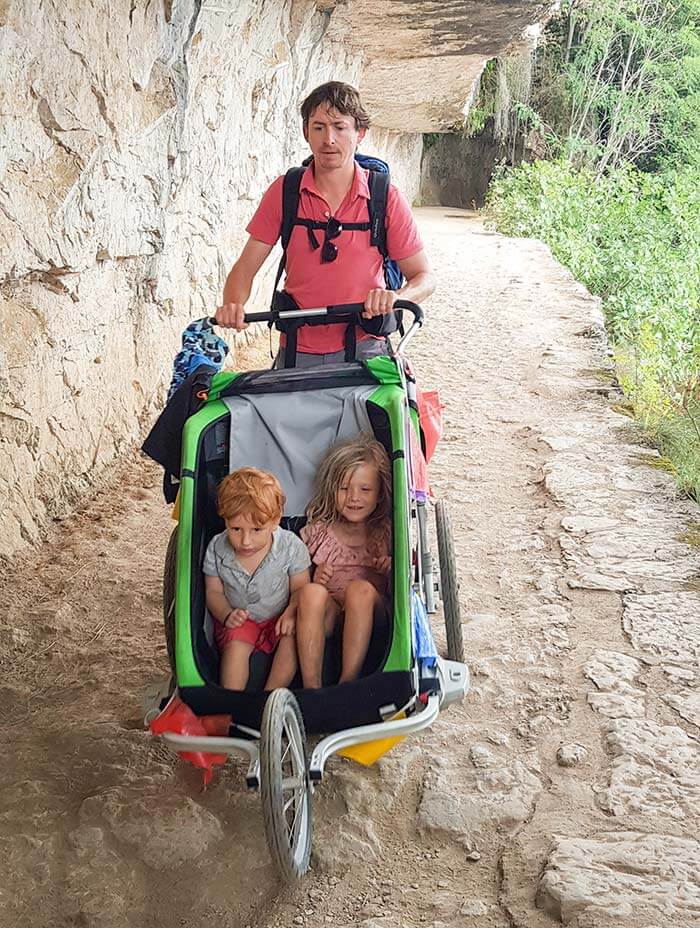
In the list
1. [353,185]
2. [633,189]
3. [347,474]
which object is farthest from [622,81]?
[347,474]

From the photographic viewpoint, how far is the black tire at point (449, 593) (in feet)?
10.6

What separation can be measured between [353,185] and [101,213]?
5.51ft

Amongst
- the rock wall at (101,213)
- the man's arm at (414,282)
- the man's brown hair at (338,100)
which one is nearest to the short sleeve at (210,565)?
the man's arm at (414,282)

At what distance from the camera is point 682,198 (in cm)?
1433

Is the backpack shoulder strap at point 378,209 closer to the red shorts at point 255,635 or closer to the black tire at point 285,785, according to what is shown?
the red shorts at point 255,635

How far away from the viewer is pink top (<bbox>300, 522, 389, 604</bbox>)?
275 centimetres

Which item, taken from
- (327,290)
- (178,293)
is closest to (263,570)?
(327,290)

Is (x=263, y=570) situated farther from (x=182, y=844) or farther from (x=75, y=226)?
(x=75, y=226)

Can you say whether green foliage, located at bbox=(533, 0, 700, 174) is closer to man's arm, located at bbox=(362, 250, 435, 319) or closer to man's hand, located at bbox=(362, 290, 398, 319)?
man's arm, located at bbox=(362, 250, 435, 319)

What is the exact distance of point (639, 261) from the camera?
41.7ft

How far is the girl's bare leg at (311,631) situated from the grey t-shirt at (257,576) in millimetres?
81

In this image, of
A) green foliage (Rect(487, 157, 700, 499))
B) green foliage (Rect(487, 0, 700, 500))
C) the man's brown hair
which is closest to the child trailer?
the man's brown hair

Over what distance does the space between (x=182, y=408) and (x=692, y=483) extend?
277cm

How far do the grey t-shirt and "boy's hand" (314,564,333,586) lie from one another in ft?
0.24
